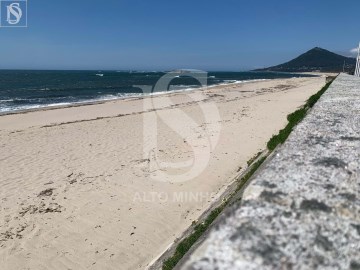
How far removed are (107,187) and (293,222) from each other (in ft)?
22.1

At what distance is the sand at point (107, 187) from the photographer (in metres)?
5.20

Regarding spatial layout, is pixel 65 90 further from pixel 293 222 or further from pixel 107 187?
pixel 293 222

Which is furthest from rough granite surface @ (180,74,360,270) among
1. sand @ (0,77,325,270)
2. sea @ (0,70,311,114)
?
sea @ (0,70,311,114)

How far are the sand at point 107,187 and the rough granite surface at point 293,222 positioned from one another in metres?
3.64

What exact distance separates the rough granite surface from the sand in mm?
3642

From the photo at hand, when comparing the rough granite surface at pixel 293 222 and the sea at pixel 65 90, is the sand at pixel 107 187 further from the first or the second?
the sea at pixel 65 90

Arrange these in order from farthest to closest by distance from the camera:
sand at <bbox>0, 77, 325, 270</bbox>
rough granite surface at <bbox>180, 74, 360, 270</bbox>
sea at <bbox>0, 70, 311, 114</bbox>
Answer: sea at <bbox>0, 70, 311, 114</bbox> → sand at <bbox>0, 77, 325, 270</bbox> → rough granite surface at <bbox>180, 74, 360, 270</bbox>

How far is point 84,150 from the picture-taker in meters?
11.3

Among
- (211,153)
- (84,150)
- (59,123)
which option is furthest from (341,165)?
(59,123)

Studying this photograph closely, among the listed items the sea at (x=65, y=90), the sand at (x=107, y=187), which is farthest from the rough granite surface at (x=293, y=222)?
the sea at (x=65, y=90)

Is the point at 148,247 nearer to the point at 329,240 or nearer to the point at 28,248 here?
the point at 28,248

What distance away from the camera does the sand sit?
17.0ft

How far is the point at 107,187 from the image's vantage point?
7.66 m

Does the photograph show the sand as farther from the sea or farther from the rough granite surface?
the sea
